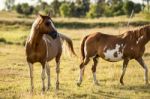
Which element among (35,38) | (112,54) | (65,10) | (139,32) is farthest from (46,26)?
(65,10)

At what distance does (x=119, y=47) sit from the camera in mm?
14617

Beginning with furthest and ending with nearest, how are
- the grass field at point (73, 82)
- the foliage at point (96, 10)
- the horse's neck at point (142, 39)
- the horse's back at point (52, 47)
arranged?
the foliage at point (96, 10)
the horse's neck at point (142, 39)
the horse's back at point (52, 47)
the grass field at point (73, 82)

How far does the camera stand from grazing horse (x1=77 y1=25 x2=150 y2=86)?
47.8ft

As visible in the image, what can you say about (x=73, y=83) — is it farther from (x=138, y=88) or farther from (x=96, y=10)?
(x=96, y=10)

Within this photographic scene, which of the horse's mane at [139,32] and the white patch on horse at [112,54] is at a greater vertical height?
the horse's mane at [139,32]

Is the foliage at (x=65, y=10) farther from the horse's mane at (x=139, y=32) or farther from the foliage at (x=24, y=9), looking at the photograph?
the horse's mane at (x=139, y=32)

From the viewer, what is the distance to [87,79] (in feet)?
51.7

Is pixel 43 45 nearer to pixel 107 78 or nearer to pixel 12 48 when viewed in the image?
pixel 107 78

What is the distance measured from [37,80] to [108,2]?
76.5 metres

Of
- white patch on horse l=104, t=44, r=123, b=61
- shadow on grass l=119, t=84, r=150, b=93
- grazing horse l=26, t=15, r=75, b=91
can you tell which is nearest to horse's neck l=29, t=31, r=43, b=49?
grazing horse l=26, t=15, r=75, b=91

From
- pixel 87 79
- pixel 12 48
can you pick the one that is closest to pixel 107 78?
pixel 87 79

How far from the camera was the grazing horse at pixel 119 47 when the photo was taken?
14.6m

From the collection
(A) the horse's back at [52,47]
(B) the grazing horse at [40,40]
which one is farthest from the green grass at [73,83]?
(A) the horse's back at [52,47]

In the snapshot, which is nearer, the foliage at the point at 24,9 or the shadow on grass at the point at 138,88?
the shadow on grass at the point at 138,88
